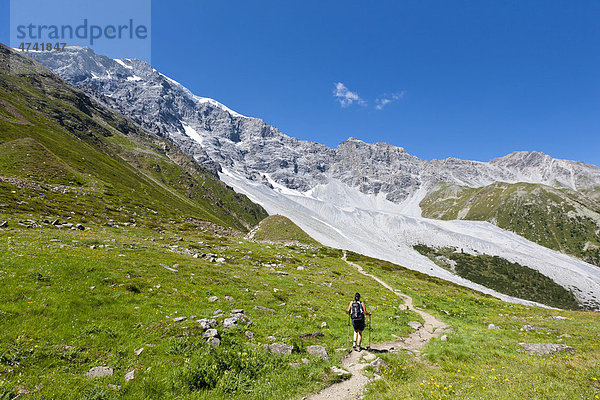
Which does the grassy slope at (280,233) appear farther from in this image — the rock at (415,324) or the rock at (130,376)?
the rock at (130,376)

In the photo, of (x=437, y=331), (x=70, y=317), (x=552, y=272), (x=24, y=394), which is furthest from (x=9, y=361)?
(x=552, y=272)

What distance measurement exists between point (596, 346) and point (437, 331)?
376 inches

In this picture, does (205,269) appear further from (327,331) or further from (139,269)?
(327,331)

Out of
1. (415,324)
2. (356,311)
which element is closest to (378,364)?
(356,311)

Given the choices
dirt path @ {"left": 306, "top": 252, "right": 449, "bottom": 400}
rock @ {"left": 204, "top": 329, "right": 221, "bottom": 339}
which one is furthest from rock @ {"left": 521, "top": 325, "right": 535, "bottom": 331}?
rock @ {"left": 204, "top": 329, "right": 221, "bottom": 339}

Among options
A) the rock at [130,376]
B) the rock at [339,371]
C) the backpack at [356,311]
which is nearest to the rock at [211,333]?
the rock at [130,376]

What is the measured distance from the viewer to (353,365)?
13641 mm

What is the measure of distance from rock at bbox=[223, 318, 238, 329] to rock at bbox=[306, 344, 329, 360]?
496 cm

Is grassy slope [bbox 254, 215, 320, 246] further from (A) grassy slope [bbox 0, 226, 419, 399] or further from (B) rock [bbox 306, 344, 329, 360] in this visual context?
(B) rock [bbox 306, 344, 329, 360]

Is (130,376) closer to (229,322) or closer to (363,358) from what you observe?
(229,322)

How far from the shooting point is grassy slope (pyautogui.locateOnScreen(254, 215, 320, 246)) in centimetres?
10075

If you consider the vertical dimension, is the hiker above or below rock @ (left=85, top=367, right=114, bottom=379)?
below

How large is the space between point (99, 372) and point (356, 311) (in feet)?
44.8

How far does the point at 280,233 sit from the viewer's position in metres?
105
